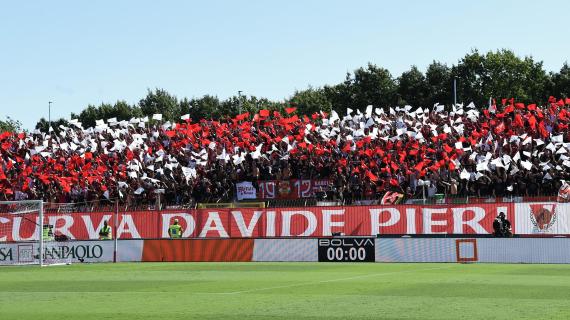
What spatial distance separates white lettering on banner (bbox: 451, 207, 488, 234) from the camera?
137 feet

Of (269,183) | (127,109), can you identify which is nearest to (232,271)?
(269,183)

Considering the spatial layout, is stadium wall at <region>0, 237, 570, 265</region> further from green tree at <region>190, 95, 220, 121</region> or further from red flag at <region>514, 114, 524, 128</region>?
green tree at <region>190, 95, 220, 121</region>

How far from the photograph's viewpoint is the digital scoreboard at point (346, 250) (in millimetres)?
37812

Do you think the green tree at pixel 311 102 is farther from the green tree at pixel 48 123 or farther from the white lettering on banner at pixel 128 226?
the white lettering on banner at pixel 128 226

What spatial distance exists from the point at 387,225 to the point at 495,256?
29.4 ft

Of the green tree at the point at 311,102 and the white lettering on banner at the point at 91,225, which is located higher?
the green tree at the point at 311,102

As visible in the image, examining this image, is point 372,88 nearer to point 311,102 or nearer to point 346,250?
point 311,102

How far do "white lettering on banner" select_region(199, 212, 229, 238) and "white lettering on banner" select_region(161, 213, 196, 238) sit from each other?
0.88m

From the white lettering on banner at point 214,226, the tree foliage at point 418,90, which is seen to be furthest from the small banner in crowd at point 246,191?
the tree foliage at point 418,90

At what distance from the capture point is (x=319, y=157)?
5047 cm

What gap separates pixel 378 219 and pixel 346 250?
601cm

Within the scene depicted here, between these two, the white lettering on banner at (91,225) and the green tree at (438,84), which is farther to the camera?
the green tree at (438,84)

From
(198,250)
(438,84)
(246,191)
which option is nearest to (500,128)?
(246,191)

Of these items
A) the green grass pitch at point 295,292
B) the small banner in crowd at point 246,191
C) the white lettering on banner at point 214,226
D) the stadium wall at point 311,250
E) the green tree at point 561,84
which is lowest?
the green grass pitch at point 295,292
